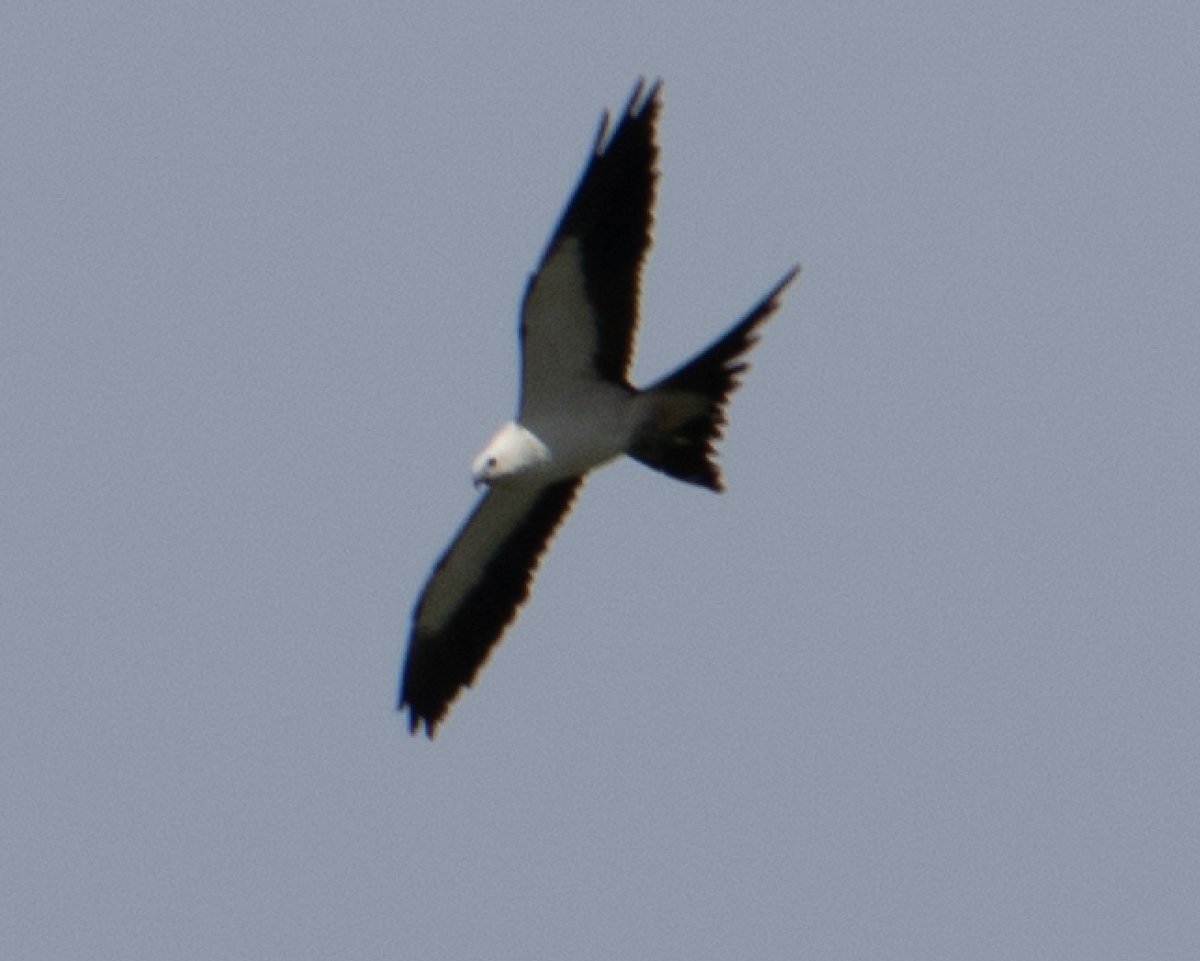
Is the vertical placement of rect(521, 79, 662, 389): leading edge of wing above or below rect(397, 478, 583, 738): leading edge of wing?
above

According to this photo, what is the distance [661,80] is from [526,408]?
1732mm

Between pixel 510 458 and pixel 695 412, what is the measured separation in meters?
1.01

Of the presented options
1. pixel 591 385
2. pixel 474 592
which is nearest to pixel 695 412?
pixel 591 385

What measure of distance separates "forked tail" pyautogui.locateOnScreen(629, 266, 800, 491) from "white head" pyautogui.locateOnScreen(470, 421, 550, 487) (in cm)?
47

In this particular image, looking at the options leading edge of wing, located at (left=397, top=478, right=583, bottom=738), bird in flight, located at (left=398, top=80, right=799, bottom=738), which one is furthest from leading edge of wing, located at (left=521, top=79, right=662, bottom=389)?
leading edge of wing, located at (left=397, top=478, right=583, bottom=738)

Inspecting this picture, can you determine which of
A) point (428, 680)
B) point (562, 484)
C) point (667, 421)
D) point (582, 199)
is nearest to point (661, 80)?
point (582, 199)

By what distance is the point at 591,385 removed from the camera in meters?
13.2

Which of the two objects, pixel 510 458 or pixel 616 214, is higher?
pixel 616 214

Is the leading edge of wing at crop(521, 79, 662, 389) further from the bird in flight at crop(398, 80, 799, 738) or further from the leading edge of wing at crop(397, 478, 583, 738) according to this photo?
the leading edge of wing at crop(397, 478, 583, 738)

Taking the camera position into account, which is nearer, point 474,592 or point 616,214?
point 616,214

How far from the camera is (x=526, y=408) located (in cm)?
1337

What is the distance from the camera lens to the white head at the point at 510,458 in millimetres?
A: 13328

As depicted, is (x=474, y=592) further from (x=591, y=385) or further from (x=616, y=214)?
(x=616, y=214)

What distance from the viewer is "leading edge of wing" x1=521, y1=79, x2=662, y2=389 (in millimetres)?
12555
